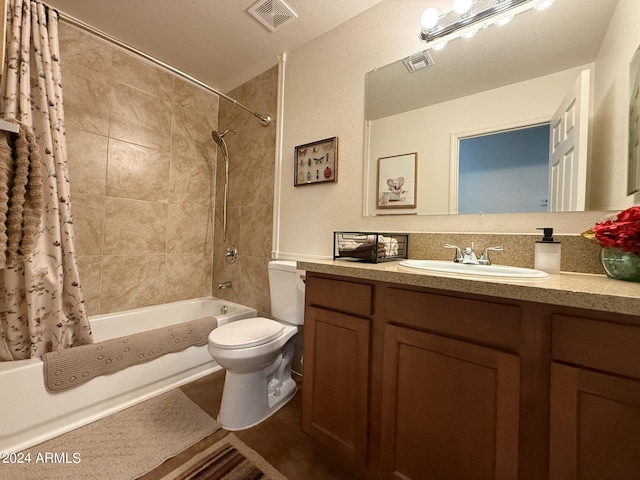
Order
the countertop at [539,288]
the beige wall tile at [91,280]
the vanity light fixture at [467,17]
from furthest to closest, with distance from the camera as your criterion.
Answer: the beige wall tile at [91,280], the vanity light fixture at [467,17], the countertop at [539,288]

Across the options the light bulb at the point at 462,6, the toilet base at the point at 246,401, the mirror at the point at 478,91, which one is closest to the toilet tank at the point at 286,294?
the toilet base at the point at 246,401

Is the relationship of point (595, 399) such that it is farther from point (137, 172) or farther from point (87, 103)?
point (87, 103)

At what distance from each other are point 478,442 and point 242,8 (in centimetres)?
238

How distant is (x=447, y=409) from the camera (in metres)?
0.80

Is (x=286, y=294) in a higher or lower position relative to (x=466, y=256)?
lower

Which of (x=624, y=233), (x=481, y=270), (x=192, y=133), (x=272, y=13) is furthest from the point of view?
(x=192, y=133)

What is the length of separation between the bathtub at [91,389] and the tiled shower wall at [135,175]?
0.19 metres

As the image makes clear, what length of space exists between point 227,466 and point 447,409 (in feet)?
3.12

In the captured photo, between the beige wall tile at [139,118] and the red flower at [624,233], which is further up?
the beige wall tile at [139,118]

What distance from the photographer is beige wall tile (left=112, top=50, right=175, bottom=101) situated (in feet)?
6.54

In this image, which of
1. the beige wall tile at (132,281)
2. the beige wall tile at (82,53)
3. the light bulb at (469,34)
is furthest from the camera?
the beige wall tile at (132,281)

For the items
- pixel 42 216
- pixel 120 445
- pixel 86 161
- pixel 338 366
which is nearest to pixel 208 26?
pixel 86 161

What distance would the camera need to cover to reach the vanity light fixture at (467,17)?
1.18 metres

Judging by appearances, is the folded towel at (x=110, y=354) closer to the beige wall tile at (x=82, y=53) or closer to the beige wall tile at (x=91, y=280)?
the beige wall tile at (x=91, y=280)
